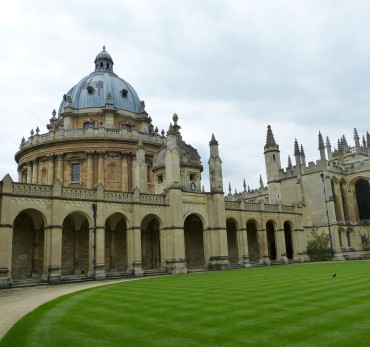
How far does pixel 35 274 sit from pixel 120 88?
29.5 meters

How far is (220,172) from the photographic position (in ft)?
129

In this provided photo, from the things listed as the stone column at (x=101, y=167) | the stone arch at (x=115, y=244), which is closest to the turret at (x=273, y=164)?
the stone column at (x=101, y=167)

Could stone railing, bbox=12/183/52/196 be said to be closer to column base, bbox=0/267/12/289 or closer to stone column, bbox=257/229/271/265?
column base, bbox=0/267/12/289

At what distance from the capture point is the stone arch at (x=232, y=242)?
44.5m

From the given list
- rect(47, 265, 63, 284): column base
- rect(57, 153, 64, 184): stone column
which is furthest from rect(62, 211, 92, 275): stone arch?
rect(57, 153, 64, 184): stone column

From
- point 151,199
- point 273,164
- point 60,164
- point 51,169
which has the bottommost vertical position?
point 151,199

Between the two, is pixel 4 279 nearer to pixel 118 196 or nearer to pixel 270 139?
pixel 118 196

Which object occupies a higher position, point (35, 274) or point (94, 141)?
point (94, 141)

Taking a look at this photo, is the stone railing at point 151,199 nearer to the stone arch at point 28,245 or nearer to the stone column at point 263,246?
the stone arch at point 28,245

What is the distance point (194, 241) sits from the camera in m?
41.8

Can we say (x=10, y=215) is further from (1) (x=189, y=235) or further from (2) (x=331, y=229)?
(2) (x=331, y=229)

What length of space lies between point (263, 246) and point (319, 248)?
9.57m

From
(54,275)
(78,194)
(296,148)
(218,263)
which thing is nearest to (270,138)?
(296,148)

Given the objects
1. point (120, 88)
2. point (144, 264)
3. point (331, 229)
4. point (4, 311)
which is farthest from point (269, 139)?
point (4, 311)
